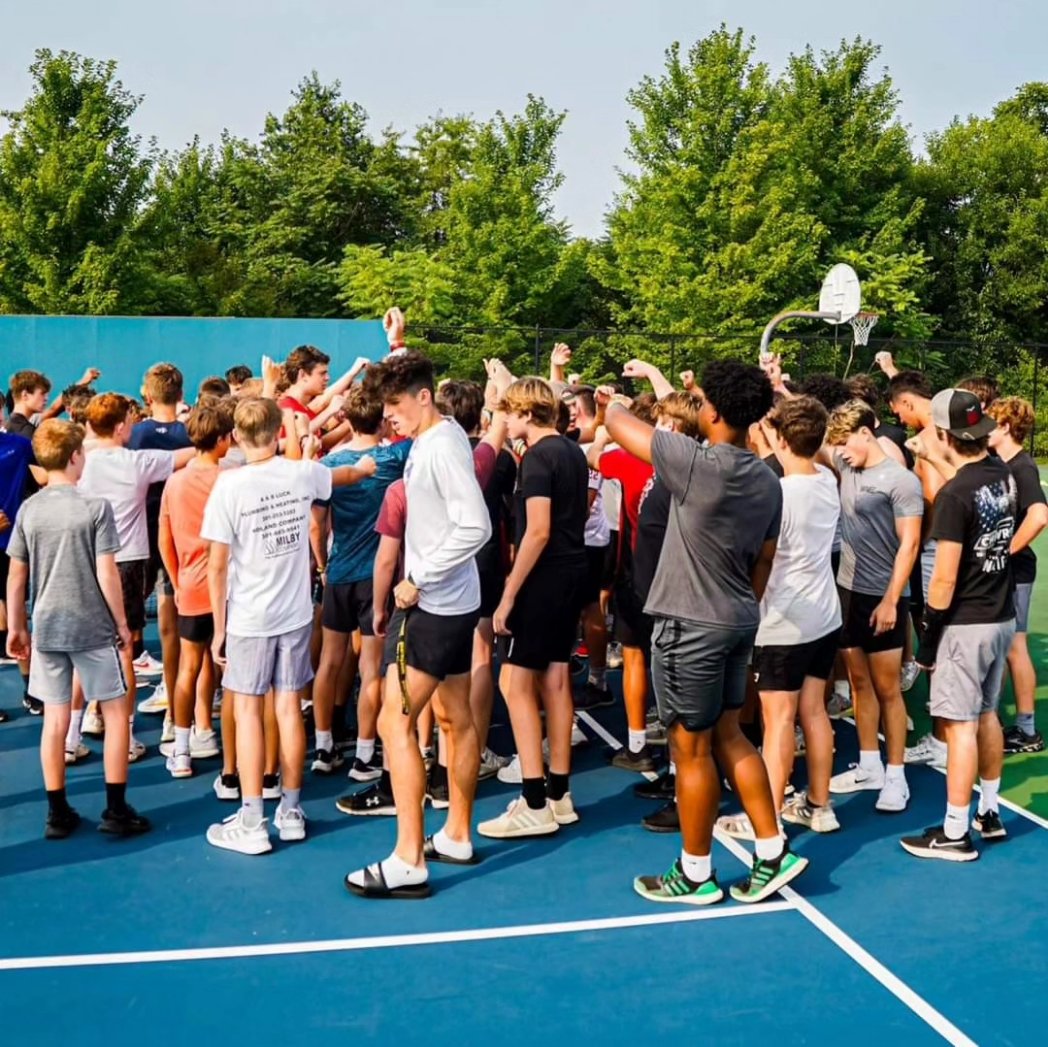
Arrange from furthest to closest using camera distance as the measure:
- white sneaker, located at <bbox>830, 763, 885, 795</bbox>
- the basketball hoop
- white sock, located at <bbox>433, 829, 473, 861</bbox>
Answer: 1. the basketball hoop
2. white sneaker, located at <bbox>830, 763, 885, 795</bbox>
3. white sock, located at <bbox>433, 829, 473, 861</bbox>

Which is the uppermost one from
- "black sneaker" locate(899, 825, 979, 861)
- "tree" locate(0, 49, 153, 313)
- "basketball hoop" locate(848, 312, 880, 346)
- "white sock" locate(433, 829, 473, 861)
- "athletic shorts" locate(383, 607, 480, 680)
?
"tree" locate(0, 49, 153, 313)

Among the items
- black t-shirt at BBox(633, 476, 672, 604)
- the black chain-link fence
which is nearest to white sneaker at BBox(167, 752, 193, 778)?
black t-shirt at BBox(633, 476, 672, 604)

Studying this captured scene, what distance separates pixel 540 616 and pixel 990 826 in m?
2.36

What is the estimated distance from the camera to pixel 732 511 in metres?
4.57

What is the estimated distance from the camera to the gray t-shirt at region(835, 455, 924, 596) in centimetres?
597

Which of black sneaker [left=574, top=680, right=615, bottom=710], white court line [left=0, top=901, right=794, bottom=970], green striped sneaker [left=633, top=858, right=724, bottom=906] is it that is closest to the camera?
white court line [left=0, top=901, right=794, bottom=970]

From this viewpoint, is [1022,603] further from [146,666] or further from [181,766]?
[146,666]

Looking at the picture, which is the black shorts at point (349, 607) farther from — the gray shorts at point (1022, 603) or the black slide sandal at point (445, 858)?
the gray shorts at point (1022, 603)

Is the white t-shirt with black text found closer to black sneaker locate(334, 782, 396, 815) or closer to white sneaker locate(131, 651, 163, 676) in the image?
black sneaker locate(334, 782, 396, 815)

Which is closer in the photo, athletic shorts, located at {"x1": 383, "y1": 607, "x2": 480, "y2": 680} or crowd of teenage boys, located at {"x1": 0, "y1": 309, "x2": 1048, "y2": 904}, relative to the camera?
crowd of teenage boys, located at {"x1": 0, "y1": 309, "x2": 1048, "y2": 904}

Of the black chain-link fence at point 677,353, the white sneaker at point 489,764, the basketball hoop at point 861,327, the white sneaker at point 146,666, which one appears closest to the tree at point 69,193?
the black chain-link fence at point 677,353

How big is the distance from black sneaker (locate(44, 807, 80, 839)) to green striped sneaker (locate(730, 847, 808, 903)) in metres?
3.12

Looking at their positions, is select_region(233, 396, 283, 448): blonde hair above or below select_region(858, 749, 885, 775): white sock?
above

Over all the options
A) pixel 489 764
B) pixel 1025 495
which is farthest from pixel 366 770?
pixel 1025 495
